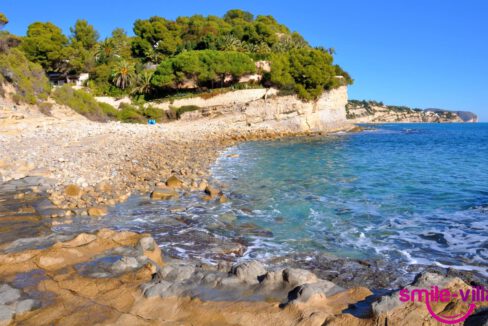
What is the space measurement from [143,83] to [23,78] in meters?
18.6

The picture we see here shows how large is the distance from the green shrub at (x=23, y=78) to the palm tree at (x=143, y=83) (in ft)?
47.1

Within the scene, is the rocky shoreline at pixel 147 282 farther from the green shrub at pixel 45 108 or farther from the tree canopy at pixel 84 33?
the tree canopy at pixel 84 33

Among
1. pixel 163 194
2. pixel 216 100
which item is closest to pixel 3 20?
pixel 216 100

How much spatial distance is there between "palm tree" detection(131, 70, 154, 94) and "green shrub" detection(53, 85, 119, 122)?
379 inches

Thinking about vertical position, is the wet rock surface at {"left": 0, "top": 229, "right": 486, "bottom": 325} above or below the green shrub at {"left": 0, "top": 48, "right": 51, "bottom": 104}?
below

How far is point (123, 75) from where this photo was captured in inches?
1737

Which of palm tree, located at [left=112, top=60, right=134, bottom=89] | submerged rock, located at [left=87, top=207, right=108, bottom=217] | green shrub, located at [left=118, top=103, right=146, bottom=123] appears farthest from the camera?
palm tree, located at [left=112, top=60, right=134, bottom=89]

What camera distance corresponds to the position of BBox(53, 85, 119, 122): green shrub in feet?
94.8

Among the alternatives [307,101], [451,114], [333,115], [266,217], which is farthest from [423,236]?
[451,114]

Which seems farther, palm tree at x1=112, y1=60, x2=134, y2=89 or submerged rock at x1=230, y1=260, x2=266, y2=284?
palm tree at x1=112, y1=60, x2=134, y2=89

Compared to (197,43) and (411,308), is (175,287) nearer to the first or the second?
(411,308)

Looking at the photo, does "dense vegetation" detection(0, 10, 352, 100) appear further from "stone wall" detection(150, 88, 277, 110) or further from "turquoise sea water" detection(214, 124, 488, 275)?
"turquoise sea water" detection(214, 124, 488, 275)

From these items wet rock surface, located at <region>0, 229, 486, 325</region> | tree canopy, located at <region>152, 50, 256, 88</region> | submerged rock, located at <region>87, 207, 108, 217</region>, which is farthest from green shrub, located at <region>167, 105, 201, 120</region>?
wet rock surface, located at <region>0, 229, 486, 325</region>

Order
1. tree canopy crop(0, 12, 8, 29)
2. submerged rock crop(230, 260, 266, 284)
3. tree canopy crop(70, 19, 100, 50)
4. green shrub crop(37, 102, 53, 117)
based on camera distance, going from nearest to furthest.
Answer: submerged rock crop(230, 260, 266, 284) → green shrub crop(37, 102, 53, 117) → tree canopy crop(0, 12, 8, 29) → tree canopy crop(70, 19, 100, 50)
